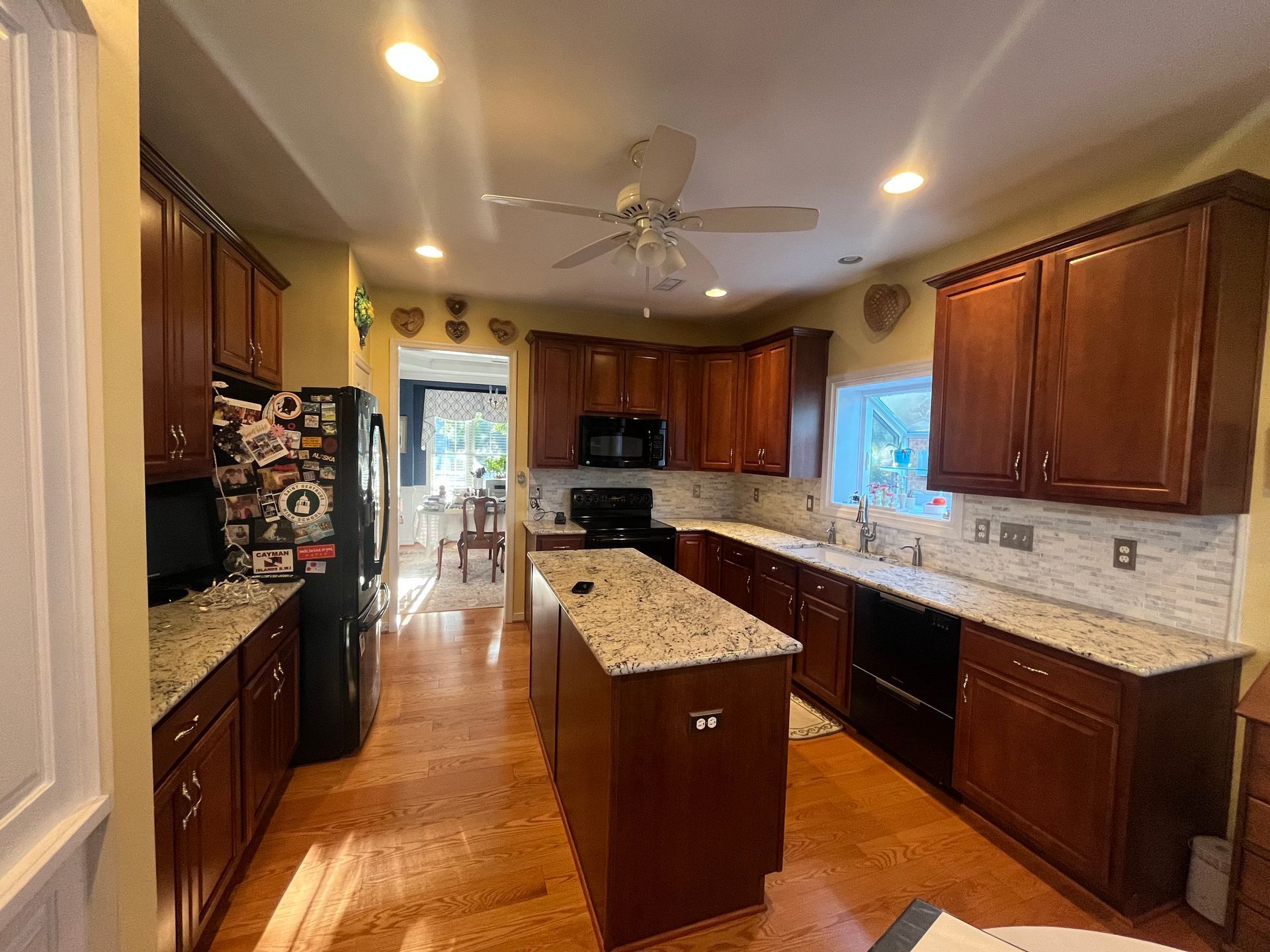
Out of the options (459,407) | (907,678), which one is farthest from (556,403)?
(459,407)

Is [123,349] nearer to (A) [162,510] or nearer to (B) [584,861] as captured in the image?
(A) [162,510]

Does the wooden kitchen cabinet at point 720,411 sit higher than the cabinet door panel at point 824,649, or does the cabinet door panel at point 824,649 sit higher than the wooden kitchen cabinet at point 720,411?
the wooden kitchen cabinet at point 720,411

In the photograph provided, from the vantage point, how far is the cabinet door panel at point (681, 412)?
441 centimetres

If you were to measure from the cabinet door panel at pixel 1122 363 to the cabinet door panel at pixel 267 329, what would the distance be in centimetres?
339

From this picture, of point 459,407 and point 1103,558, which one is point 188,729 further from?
point 459,407

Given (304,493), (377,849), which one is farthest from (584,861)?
(304,493)

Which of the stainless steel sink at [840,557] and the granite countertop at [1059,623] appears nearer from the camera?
the granite countertop at [1059,623]

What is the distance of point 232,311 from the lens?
2.13 m

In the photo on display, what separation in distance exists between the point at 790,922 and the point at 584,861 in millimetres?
687

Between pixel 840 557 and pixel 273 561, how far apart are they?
3.11m

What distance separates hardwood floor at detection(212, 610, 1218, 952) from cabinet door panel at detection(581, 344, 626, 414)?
8.24 ft

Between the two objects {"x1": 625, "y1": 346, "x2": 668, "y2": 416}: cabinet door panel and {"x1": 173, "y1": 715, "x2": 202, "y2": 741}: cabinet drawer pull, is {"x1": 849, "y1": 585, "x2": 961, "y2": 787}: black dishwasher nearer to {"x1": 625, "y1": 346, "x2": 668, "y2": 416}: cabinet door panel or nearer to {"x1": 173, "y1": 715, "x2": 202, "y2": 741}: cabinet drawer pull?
{"x1": 625, "y1": 346, "x2": 668, "y2": 416}: cabinet door panel

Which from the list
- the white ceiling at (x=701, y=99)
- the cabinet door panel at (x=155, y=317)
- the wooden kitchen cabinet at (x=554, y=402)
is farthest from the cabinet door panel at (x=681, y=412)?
the cabinet door panel at (x=155, y=317)

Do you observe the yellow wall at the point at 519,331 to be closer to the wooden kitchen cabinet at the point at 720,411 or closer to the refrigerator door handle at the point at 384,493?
the wooden kitchen cabinet at the point at 720,411
